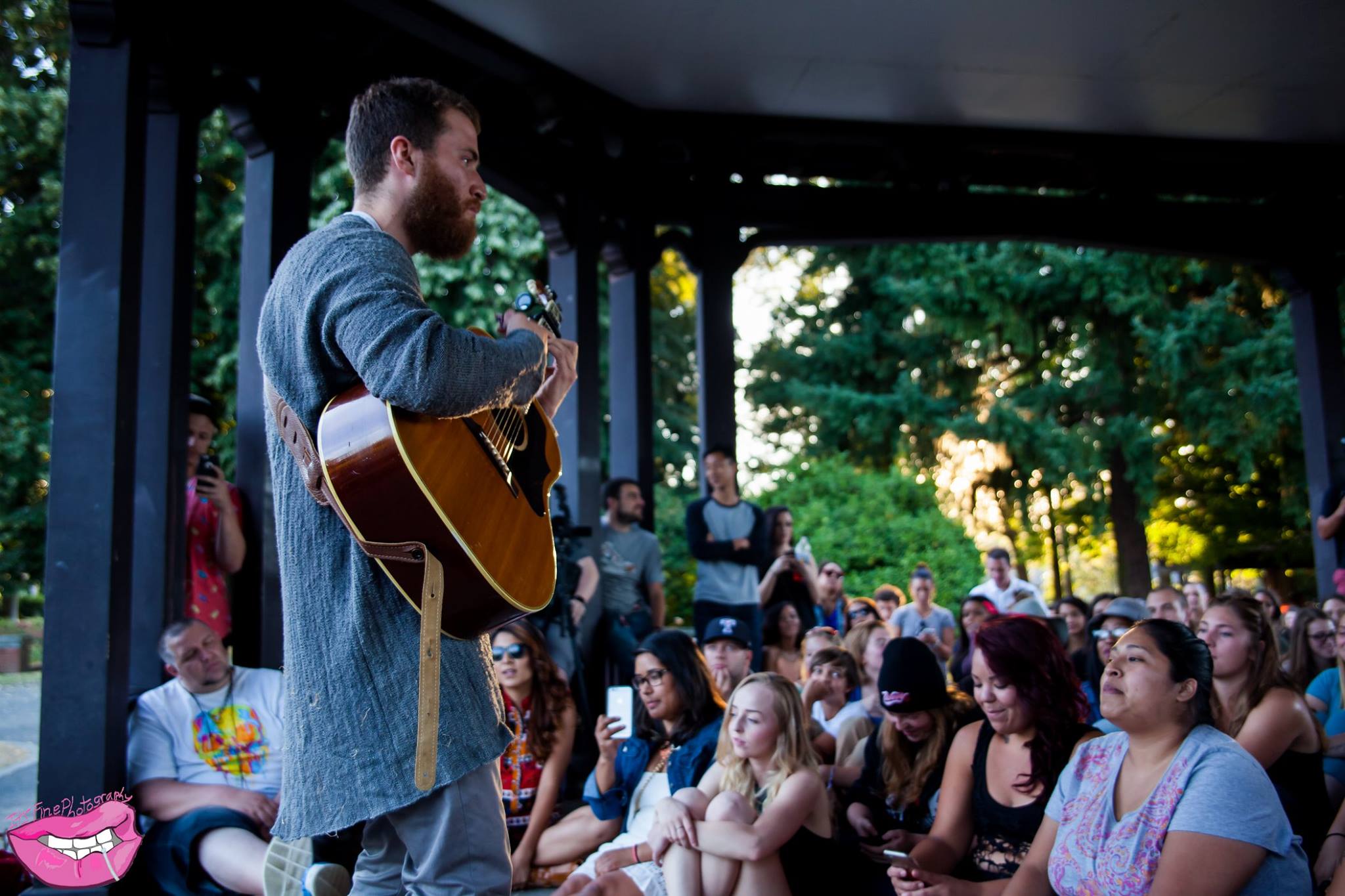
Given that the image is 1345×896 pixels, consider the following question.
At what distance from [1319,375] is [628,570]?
17.2 feet

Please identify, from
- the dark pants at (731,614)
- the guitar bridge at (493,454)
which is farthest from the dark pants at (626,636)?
the guitar bridge at (493,454)

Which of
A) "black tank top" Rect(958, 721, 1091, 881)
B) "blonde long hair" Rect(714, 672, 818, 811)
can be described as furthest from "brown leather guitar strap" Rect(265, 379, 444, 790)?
"blonde long hair" Rect(714, 672, 818, 811)

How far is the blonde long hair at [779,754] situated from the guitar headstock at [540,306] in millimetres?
1926

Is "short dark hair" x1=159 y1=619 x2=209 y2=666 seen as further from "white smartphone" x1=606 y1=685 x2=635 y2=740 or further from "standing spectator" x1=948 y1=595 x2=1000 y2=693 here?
"standing spectator" x1=948 y1=595 x2=1000 y2=693

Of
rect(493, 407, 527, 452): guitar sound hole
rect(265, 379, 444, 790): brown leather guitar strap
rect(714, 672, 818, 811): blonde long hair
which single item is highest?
rect(493, 407, 527, 452): guitar sound hole

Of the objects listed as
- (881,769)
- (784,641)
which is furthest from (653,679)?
(784,641)

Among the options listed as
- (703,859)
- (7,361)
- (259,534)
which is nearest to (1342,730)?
(703,859)

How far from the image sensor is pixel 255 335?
4.54 meters

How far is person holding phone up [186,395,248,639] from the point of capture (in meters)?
4.36

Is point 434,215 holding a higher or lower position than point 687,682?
higher

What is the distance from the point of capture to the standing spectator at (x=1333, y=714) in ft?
12.1

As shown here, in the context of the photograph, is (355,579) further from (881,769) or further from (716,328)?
(716,328)

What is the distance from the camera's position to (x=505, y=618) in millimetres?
1535

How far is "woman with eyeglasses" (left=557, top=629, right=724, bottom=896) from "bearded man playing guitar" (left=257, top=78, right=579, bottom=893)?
2301mm
